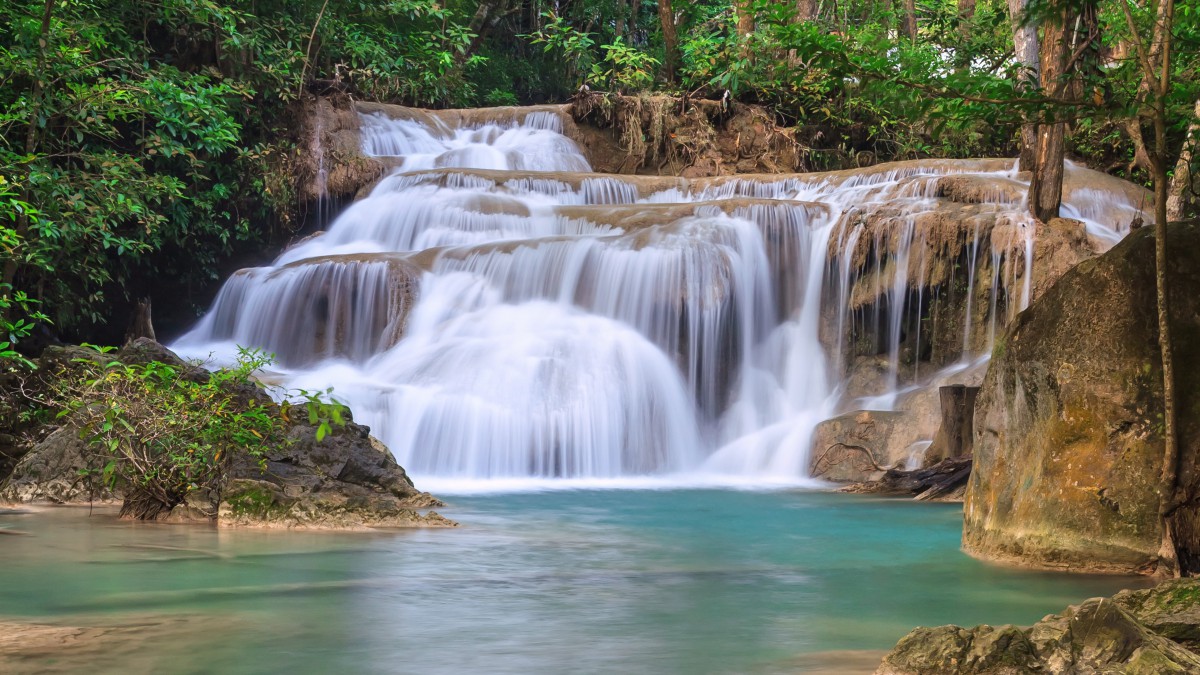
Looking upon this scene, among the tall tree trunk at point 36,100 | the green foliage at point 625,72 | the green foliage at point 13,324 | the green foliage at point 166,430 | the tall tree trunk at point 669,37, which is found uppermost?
the tall tree trunk at point 669,37

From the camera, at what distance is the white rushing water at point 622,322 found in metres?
12.3

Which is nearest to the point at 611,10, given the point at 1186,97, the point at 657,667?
the point at 1186,97

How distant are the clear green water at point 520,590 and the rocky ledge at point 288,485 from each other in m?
0.34

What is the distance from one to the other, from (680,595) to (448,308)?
9319 mm

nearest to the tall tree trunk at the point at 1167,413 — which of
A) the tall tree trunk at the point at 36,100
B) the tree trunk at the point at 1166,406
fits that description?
the tree trunk at the point at 1166,406

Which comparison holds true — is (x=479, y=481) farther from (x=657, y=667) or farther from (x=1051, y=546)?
(x=657, y=667)

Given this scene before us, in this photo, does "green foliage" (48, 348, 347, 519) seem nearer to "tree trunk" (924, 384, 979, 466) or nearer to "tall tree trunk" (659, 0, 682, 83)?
"tree trunk" (924, 384, 979, 466)

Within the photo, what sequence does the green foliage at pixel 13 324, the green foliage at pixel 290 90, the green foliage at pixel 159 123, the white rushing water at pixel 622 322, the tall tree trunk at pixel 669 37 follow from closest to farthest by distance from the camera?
the green foliage at pixel 290 90, the green foliage at pixel 13 324, the green foliage at pixel 159 123, the white rushing water at pixel 622 322, the tall tree trunk at pixel 669 37

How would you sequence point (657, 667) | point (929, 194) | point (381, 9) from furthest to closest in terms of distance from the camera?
point (381, 9) < point (929, 194) < point (657, 667)

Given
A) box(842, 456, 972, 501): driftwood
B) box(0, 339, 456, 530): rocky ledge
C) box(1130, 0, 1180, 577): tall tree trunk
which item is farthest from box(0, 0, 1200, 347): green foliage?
box(842, 456, 972, 501): driftwood

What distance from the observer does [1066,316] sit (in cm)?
612

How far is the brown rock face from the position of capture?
18.8 feet

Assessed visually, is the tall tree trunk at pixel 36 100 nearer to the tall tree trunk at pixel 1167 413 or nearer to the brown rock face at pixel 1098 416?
the brown rock face at pixel 1098 416

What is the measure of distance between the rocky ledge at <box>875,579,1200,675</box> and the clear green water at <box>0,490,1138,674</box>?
62 cm
